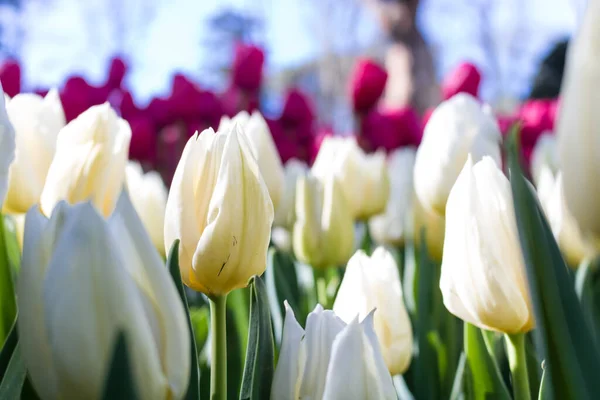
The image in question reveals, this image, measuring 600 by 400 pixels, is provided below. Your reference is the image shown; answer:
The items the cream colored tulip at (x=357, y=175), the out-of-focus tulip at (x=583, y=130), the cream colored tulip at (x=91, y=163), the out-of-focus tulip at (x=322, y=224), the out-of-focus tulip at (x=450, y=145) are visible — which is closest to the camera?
the out-of-focus tulip at (x=583, y=130)

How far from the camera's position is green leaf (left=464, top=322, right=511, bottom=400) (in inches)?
20.2

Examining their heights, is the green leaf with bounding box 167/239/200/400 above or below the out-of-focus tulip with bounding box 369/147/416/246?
above

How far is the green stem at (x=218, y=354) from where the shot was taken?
1.35ft

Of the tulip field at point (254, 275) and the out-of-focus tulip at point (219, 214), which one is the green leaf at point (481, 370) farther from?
the out-of-focus tulip at point (219, 214)

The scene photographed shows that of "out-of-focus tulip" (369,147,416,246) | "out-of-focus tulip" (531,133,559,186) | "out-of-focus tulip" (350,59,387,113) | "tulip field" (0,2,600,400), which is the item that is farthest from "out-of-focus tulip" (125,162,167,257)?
"out-of-focus tulip" (350,59,387,113)

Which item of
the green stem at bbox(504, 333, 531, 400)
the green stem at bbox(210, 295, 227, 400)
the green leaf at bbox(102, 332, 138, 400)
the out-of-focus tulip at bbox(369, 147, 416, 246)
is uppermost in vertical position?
the green leaf at bbox(102, 332, 138, 400)

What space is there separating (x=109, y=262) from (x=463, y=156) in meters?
0.50

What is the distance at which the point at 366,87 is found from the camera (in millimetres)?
1936

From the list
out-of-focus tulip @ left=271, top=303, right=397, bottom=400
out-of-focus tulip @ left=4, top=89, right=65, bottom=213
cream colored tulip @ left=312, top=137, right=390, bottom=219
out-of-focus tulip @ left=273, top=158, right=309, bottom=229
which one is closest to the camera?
out-of-focus tulip @ left=271, top=303, right=397, bottom=400

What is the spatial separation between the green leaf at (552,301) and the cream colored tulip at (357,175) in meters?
0.71

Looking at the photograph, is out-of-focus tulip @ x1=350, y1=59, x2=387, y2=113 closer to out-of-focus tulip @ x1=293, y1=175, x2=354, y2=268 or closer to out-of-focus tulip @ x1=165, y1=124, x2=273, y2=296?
out-of-focus tulip @ x1=293, y1=175, x2=354, y2=268

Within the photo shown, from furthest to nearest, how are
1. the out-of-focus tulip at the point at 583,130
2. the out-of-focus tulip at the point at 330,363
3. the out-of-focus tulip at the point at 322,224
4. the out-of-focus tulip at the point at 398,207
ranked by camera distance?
the out-of-focus tulip at the point at 398,207 < the out-of-focus tulip at the point at 322,224 < the out-of-focus tulip at the point at 330,363 < the out-of-focus tulip at the point at 583,130

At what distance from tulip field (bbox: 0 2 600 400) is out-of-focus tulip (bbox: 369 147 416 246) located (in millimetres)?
525

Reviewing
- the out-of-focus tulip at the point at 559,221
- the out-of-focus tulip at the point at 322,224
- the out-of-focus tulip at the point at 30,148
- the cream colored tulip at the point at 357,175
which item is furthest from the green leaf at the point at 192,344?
the cream colored tulip at the point at 357,175
